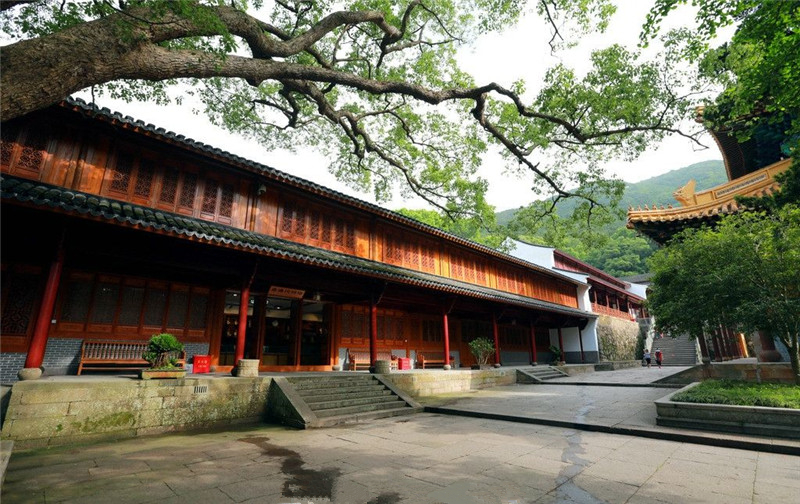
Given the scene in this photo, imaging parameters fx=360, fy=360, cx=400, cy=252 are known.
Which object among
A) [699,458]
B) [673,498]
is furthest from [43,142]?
[699,458]

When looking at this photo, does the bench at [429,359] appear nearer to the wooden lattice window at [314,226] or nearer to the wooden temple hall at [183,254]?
the wooden temple hall at [183,254]

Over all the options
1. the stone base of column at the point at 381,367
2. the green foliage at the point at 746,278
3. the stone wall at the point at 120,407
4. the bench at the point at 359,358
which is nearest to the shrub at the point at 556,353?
the bench at the point at 359,358

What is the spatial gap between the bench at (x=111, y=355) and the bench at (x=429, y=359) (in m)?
8.82

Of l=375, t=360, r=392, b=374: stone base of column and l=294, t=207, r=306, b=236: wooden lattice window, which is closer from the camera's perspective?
l=375, t=360, r=392, b=374: stone base of column

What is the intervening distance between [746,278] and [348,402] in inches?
331

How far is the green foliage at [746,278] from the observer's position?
21.9ft

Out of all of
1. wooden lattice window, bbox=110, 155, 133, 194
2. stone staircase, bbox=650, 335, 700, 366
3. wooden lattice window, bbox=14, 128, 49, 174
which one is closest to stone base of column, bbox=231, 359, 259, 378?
wooden lattice window, bbox=110, 155, 133, 194

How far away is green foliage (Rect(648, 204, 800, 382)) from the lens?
21.9 feet

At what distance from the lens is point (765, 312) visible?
6730mm

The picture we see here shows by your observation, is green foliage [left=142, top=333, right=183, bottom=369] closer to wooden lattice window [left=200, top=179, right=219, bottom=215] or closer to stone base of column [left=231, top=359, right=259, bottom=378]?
stone base of column [left=231, top=359, right=259, bottom=378]

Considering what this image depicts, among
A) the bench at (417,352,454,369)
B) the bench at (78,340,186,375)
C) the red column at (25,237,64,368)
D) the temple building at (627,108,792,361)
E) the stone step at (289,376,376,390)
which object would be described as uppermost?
the temple building at (627,108,792,361)

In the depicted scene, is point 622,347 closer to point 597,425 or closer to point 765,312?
point 765,312

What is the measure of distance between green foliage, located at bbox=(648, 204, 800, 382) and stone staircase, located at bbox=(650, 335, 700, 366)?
19440mm

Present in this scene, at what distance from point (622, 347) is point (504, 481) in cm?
2666
